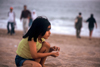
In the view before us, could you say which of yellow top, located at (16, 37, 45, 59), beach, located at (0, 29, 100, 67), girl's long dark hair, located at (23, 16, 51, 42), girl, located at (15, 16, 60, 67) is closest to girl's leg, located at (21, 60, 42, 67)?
girl, located at (15, 16, 60, 67)

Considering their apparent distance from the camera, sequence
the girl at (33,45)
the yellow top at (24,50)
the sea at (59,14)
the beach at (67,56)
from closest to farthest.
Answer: the girl at (33,45) → the yellow top at (24,50) → the beach at (67,56) → the sea at (59,14)

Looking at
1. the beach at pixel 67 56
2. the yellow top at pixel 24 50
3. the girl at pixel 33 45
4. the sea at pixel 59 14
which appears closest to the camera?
the girl at pixel 33 45

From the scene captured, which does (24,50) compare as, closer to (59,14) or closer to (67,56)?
(67,56)

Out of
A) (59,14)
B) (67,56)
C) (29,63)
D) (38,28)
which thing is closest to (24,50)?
(29,63)

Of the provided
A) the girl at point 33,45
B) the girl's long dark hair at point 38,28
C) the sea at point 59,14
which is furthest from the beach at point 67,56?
the sea at point 59,14

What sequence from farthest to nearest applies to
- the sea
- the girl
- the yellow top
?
the sea → the yellow top → the girl

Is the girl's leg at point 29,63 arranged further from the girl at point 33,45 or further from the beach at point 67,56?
the beach at point 67,56

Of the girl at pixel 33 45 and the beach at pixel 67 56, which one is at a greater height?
the girl at pixel 33 45

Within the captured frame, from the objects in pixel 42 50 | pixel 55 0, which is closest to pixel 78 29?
pixel 42 50

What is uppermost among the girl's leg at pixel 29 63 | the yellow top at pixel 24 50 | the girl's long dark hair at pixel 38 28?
the girl's long dark hair at pixel 38 28

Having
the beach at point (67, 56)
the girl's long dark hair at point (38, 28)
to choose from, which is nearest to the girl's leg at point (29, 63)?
the girl's long dark hair at point (38, 28)

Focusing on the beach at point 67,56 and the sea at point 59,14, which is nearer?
the beach at point 67,56

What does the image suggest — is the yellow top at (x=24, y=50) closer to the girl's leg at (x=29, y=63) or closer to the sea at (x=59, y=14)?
the girl's leg at (x=29, y=63)

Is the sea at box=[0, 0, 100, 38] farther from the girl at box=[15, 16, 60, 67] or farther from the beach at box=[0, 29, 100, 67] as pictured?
the girl at box=[15, 16, 60, 67]
